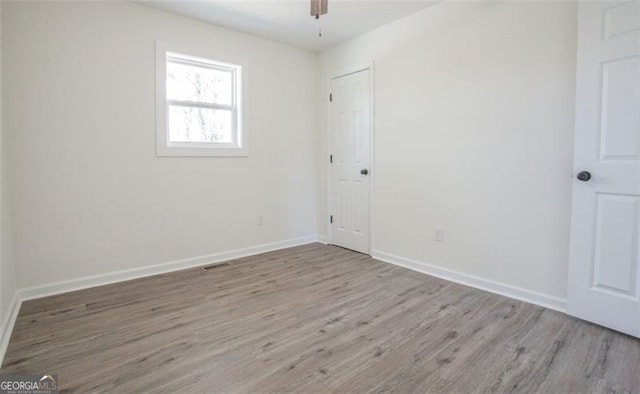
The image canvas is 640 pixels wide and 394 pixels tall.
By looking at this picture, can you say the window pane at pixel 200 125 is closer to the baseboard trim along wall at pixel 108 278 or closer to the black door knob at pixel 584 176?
the baseboard trim along wall at pixel 108 278

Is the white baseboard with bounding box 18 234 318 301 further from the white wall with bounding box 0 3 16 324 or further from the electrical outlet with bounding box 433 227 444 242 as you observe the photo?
the electrical outlet with bounding box 433 227 444 242

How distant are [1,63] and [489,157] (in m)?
3.81

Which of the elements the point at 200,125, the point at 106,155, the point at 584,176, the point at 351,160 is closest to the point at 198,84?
the point at 200,125

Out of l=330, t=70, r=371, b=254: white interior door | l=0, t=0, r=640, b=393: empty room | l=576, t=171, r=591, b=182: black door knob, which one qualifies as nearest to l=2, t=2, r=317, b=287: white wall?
l=0, t=0, r=640, b=393: empty room

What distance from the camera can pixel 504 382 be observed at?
1.62 metres

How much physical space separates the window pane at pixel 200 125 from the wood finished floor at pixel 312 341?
153cm

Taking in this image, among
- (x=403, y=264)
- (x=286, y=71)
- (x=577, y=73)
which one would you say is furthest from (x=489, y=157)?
(x=286, y=71)

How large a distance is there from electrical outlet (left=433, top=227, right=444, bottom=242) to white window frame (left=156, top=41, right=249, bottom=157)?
223cm

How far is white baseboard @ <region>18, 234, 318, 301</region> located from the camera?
266 cm

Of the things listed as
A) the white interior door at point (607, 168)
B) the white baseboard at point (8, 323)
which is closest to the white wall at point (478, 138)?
the white interior door at point (607, 168)

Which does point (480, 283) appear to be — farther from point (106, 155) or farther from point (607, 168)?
point (106, 155)

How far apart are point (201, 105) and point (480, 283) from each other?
10.6 feet

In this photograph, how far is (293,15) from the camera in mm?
3250

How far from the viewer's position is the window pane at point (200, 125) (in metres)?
3.40
